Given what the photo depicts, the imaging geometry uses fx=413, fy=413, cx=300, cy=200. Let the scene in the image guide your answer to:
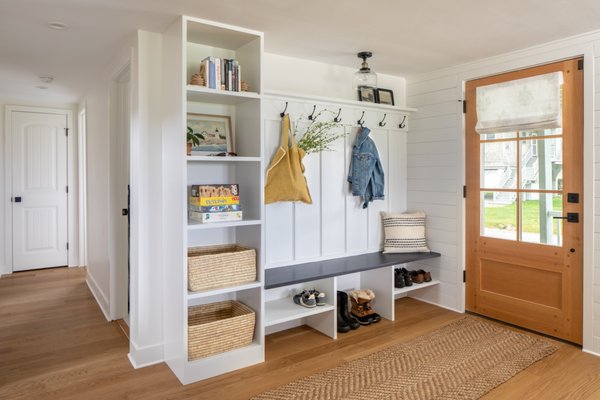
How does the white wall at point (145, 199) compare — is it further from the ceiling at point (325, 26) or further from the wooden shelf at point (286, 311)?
the wooden shelf at point (286, 311)

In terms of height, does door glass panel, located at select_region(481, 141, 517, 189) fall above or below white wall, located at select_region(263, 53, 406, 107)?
below

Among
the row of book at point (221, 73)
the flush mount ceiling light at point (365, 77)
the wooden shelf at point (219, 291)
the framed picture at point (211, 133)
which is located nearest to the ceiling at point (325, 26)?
the flush mount ceiling light at point (365, 77)

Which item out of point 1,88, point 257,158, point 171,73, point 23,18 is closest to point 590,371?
point 257,158

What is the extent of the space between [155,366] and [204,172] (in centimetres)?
137

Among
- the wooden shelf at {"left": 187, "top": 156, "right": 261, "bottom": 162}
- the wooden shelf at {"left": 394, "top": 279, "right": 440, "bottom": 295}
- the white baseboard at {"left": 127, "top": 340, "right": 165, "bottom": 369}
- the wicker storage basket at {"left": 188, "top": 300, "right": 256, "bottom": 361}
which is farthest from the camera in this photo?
the wooden shelf at {"left": 394, "top": 279, "right": 440, "bottom": 295}

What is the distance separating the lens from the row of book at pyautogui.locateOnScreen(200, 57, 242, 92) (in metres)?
2.65

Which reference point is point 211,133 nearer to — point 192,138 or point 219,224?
point 192,138

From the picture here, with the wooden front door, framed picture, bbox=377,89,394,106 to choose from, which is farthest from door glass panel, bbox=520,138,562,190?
framed picture, bbox=377,89,394,106

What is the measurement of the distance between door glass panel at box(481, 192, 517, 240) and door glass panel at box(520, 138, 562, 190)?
18 cm

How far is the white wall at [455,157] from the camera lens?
2.93m

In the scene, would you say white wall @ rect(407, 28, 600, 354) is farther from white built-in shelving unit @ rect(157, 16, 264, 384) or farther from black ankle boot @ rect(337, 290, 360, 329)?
white built-in shelving unit @ rect(157, 16, 264, 384)

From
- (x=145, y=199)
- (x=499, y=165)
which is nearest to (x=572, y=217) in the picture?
→ (x=499, y=165)

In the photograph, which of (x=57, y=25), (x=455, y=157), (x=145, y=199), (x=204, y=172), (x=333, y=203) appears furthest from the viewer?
(x=455, y=157)

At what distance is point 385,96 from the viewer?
13.4 feet
